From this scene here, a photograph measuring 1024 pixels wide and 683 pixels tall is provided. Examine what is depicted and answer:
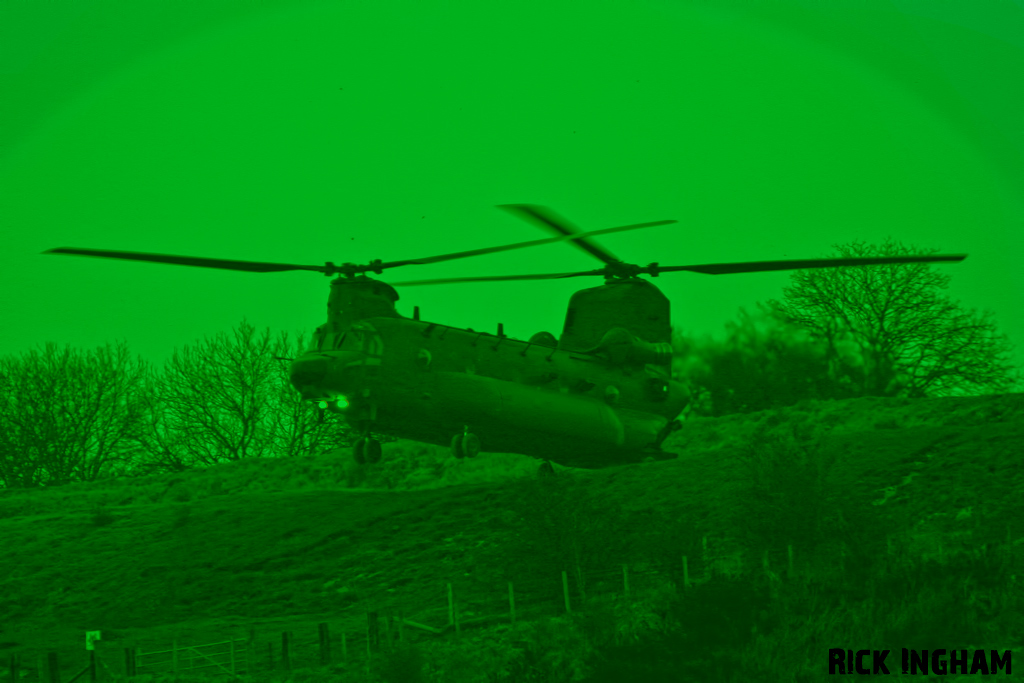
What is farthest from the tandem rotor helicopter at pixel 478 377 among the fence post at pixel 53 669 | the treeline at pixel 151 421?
the treeline at pixel 151 421

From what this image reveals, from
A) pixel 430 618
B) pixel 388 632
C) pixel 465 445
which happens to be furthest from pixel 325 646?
pixel 465 445

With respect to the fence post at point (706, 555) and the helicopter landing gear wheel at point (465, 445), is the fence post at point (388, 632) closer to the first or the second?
the helicopter landing gear wheel at point (465, 445)

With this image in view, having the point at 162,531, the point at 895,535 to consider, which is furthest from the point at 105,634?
the point at 895,535

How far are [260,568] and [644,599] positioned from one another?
1512 centimetres

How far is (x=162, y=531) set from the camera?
151 ft

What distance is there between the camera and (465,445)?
80.4 feet

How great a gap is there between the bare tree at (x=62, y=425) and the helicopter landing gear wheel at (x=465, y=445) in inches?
1772

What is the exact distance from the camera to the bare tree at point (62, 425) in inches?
2554

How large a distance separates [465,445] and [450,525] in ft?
58.2

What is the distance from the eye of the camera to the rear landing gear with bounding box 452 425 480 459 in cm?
2442

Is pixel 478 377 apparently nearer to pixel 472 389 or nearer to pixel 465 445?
pixel 472 389

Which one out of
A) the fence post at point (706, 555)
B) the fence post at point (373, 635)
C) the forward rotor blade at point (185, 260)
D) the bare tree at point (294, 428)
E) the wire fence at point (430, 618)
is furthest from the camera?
the bare tree at point (294, 428)

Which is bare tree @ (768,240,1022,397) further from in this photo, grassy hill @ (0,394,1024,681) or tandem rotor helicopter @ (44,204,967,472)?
tandem rotor helicopter @ (44,204,967,472)

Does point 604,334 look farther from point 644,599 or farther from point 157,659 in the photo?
point 157,659
